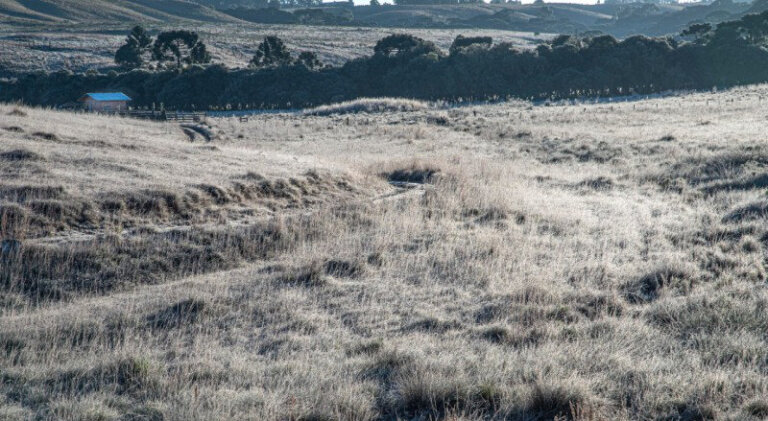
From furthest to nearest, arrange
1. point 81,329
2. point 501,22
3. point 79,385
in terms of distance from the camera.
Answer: point 501,22 → point 81,329 → point 79,385

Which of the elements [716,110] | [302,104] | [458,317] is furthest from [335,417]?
[302,104]

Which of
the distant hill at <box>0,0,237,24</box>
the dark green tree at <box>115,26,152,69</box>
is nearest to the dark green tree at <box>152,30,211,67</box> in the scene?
the dark green tree at <box>115,26,152,69</box>

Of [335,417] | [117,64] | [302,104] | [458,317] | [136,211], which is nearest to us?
[335,417]

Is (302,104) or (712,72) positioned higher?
(712,72)

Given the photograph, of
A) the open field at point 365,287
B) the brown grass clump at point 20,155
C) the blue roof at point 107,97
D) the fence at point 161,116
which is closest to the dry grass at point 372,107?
the fence at point 161,116

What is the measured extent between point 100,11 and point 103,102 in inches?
4128

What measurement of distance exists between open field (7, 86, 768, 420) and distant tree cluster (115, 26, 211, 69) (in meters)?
55.5

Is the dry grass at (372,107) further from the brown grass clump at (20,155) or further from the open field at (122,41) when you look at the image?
the open field at (122,41)

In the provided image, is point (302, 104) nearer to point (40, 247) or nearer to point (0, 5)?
point (40, 247)

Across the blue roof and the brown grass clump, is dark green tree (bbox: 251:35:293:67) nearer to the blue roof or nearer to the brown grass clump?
the blue roof

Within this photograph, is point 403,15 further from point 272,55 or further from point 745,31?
point 745,31

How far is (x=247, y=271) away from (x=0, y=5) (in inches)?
5879

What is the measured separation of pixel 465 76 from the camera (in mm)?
66125

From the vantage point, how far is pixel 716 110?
129 feet
